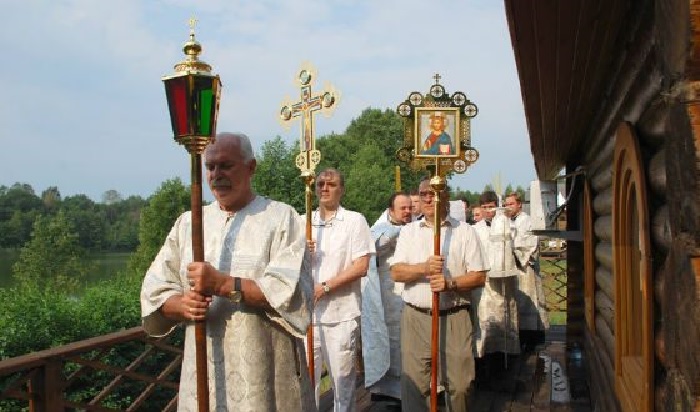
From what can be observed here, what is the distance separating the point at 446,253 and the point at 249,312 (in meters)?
2.83

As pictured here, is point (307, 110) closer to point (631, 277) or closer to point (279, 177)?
point (631, 277)

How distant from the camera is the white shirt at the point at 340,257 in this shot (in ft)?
19.0

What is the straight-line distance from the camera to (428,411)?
585 centimetres

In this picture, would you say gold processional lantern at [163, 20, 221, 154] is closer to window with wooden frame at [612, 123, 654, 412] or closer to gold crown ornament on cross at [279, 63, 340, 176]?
window with wooden frame at [612, 123, 654, 412]

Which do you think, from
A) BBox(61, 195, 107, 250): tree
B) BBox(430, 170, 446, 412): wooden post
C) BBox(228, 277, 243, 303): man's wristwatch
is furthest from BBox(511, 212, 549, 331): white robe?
BBox(61, 195, 107, 250): tree

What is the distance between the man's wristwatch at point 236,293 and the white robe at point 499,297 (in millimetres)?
5992

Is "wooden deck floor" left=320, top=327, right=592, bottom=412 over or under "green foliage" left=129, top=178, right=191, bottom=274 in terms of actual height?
under

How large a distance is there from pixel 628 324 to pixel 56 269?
87.8 ft

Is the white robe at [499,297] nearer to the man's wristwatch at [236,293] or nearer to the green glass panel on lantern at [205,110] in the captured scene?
the man's wristwatch at [236,293]

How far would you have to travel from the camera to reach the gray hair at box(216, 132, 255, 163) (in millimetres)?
3533

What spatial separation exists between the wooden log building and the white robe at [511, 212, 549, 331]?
7.78ft

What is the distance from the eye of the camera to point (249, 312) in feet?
11.1

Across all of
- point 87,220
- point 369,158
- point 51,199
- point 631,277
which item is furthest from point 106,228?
point 631,277

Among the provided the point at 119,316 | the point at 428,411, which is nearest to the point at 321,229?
the point at 428,411
